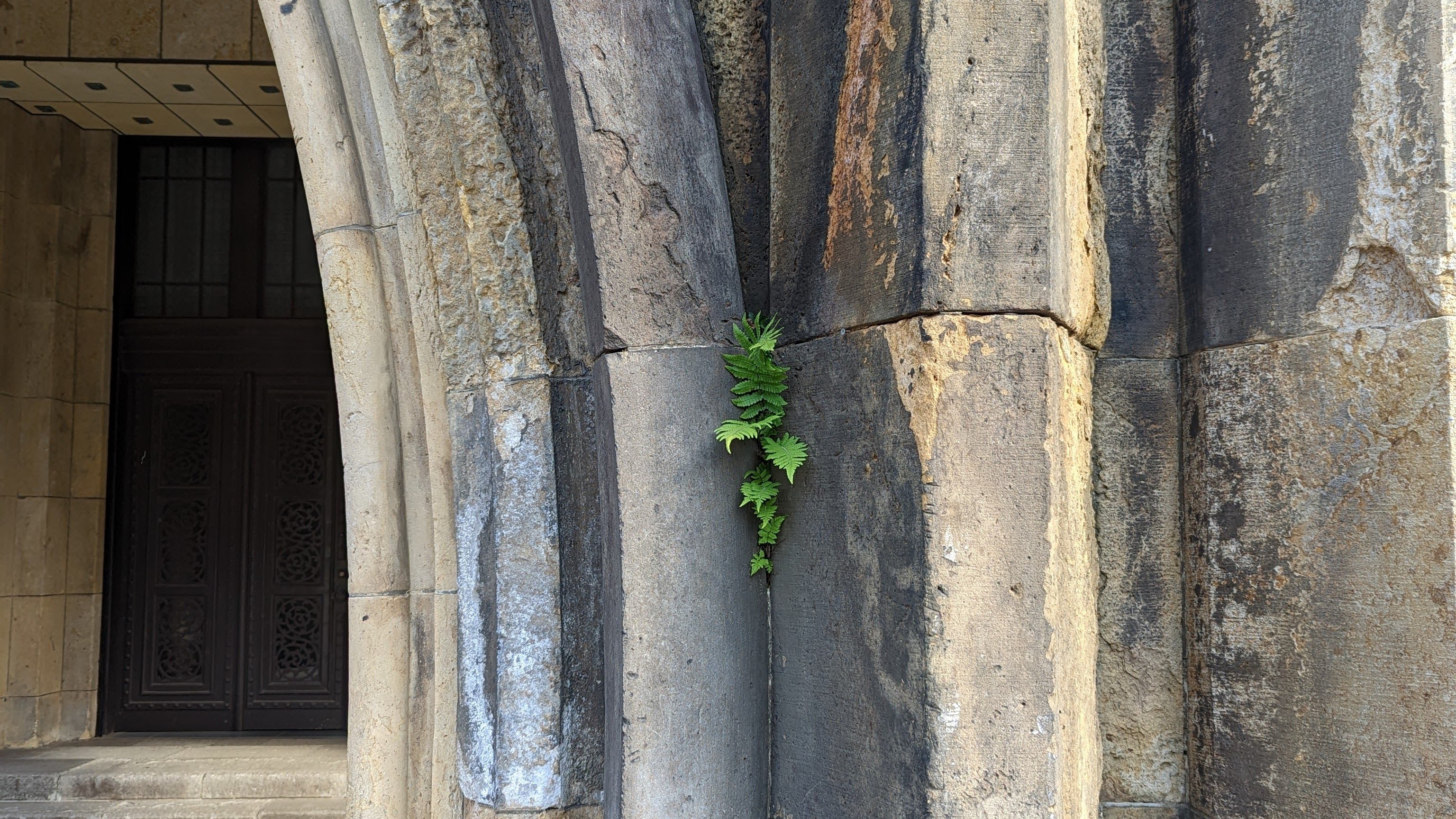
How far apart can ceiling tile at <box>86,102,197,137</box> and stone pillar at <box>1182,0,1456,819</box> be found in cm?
619

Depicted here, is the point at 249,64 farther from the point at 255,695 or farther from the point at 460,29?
the point at 460,29

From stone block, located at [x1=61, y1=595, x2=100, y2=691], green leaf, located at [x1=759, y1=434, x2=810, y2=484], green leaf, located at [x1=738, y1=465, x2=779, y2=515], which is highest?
green leaf, located at [x1=759, y1=434, x2=810, y2=484]

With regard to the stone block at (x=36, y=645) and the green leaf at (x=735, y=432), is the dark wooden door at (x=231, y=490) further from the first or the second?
the green leaf at (x=735, y=432)

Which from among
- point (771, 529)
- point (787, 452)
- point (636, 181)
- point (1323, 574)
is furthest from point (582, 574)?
point (1323, 574)

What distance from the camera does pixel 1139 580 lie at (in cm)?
177

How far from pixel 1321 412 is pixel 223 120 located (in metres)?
6.37

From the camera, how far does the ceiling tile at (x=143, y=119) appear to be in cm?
581

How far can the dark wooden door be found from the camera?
19.4 ft

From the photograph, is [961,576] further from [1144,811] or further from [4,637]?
[4,637]

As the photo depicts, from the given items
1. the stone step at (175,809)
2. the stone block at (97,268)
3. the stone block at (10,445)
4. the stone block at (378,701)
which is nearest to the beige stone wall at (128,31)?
the stone block at (97,268)

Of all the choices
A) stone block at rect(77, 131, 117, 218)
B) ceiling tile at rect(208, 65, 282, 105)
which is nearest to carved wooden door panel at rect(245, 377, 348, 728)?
stone block at rect(77, 131, 117, 218)

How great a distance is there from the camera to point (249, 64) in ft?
17.5

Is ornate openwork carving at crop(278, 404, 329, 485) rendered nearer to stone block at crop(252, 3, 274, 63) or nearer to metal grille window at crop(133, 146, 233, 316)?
metal grille window at crop(133, 146, 233, 316)

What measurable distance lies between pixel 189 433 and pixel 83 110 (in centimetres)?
214
